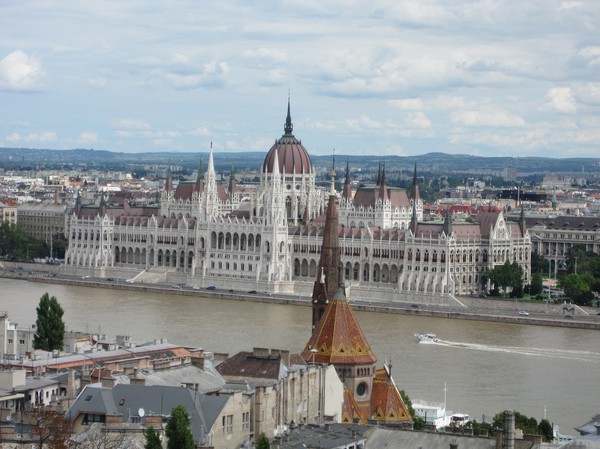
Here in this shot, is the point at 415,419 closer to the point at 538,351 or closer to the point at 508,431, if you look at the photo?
the point at 508,431

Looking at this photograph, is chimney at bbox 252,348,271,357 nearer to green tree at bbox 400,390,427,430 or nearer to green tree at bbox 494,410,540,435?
green tree at bbox 400,390,427,430

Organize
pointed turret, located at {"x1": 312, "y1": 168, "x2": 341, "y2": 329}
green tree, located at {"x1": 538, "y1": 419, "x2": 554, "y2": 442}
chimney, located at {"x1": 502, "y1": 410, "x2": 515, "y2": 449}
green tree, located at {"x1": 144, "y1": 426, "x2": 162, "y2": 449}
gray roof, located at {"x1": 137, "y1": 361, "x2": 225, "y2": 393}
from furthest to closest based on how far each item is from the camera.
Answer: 1. pointed turret, located at {"x1": 312, "y1": 168, "x2": 341, "y2": 329}
2. green tree, located at {"x1": 538, "y1": 419, "x2": 554, "y2": 442}
3. gray roof, located at {"x1": 137, "y1": 361, "x2": 225, "y2": 393}
4. chimney, located at {"x1": 502, "y1": 410, "x2": 515, "y2": 449}
5. green tree, located at {"x1": 144, "y1": 426, "x2": 162, "y2": 449}

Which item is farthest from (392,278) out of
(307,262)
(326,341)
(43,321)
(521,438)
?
(521,438)

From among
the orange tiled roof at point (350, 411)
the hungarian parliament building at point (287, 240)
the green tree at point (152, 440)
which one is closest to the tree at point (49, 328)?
the orange tiled roof at point (350, 411)

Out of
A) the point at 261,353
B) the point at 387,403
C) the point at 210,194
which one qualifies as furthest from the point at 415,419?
the point at 210,194

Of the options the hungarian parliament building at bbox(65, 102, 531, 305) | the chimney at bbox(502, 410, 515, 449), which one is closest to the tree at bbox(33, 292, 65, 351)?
the chimney at bbox(502, 410, 515, 449)

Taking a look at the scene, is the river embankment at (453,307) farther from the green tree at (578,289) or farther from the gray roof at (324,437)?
the gray roof at (324,437)
